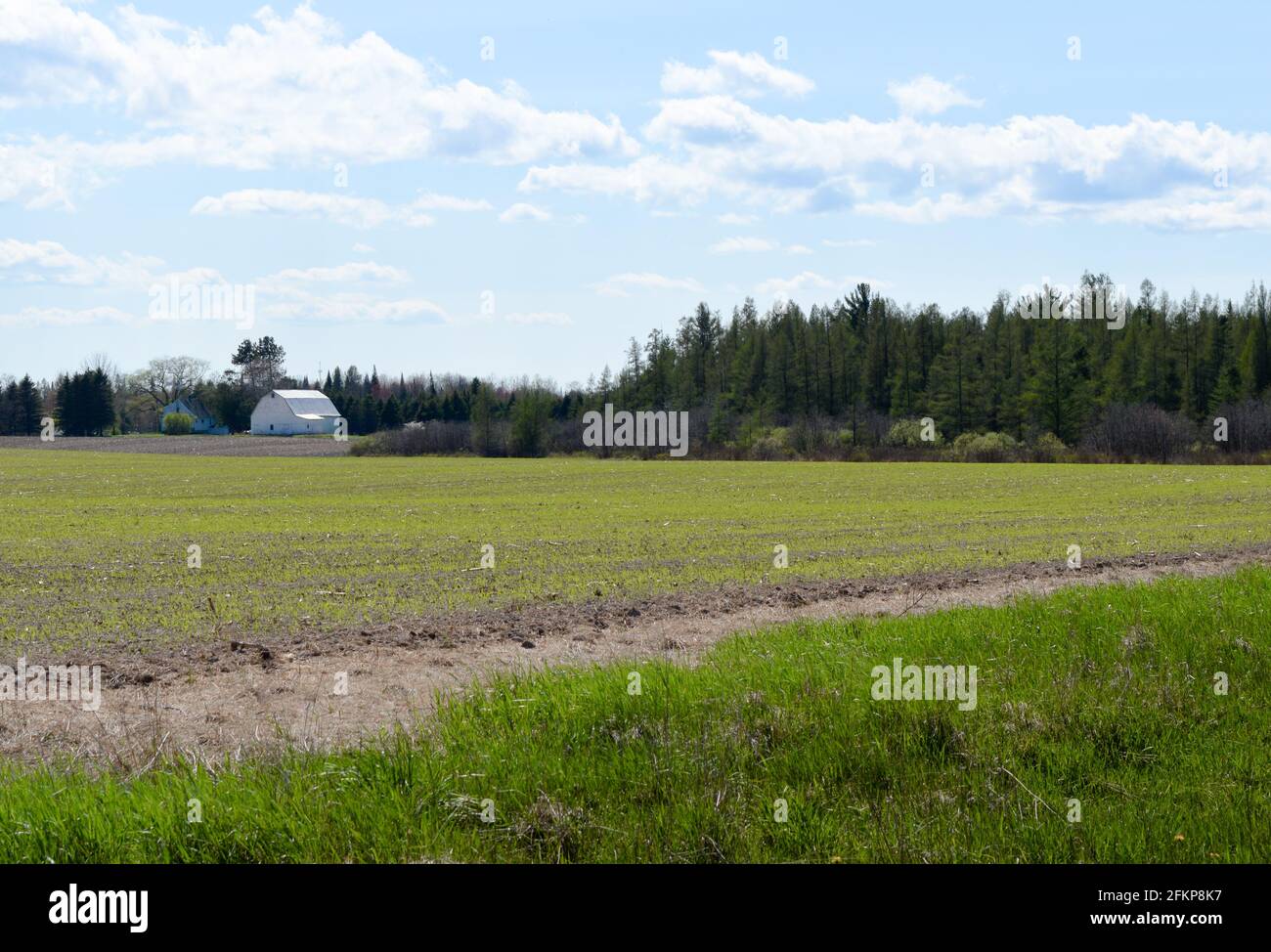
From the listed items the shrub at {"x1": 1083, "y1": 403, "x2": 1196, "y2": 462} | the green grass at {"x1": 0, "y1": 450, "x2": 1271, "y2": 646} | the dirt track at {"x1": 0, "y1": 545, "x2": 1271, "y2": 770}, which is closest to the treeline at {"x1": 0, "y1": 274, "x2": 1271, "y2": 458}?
the shrub at {"x1": 1083, "y1": 403, "x2": 1196, "y2": 462}

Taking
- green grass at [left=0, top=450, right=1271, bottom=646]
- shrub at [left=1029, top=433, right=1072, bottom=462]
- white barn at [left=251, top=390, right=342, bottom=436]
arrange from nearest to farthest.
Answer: green grass at [left=0, top=450, right=1271, bottom=646] → shrub at [left=1029, top=433, right=1072, bottom=462] → white barn at [left=251, top=390, right=342, bottom=436]

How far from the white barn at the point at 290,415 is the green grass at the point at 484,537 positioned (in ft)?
348

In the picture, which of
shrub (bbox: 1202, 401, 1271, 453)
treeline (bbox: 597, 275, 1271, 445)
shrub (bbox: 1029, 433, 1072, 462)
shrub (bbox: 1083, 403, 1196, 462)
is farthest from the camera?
treeline (bbox: 597, 275, 1271, 445)

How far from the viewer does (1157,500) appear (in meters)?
41.5

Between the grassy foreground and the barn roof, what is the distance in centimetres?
16017

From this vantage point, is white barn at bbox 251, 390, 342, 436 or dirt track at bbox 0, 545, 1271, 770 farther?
white barn at bbox 251, 390, 342, 436

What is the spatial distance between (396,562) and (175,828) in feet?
51.6

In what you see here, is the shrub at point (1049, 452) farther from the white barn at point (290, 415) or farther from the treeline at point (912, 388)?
the white barn at point (290, 415)

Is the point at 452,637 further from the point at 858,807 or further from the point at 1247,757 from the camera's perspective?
the point at 1247,757

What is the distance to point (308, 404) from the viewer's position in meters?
166

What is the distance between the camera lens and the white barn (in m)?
161

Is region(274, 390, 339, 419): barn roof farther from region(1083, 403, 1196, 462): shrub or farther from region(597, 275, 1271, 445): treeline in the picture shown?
region(1083, 403, 1196, 462): shrub

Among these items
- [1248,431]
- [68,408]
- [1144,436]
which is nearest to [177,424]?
[68,408]

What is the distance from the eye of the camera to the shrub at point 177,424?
154 meters
